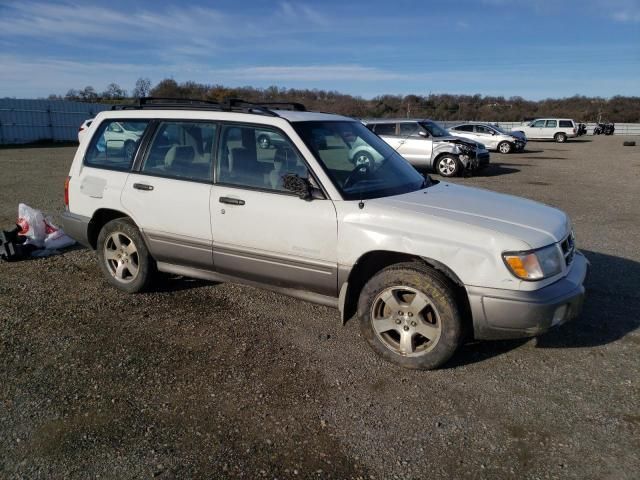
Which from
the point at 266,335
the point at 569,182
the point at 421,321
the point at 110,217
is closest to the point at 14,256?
the point at 110,217

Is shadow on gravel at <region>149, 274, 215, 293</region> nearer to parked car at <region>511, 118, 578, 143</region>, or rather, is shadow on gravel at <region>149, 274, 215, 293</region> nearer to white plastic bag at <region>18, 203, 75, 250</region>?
white plastic bag at <region>18, 203, 75, 250</region>

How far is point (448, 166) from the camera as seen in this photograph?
604 inches

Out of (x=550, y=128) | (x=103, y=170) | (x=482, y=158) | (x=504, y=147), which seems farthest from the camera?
(x=550, y=128)

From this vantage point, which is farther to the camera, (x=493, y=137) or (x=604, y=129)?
(x=604, y=129)

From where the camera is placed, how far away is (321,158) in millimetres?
3986

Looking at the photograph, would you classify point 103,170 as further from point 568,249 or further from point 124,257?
point 568,249

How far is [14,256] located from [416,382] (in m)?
5.14

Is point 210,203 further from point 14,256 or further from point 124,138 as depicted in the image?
point 14,256

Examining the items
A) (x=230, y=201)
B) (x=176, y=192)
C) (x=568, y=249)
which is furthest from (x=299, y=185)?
(x=568, y=249)

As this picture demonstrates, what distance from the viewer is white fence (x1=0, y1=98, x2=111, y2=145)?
2747 cm

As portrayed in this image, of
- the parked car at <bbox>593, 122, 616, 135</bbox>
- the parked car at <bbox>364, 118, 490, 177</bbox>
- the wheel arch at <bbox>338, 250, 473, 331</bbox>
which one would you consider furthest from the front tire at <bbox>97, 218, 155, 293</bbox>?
the parked car at <bbox>593, 122, 616, 135</bbox>

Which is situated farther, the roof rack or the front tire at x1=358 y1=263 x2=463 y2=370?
the roof rack

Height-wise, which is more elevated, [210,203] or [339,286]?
[210,203]

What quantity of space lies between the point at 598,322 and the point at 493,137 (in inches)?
922
